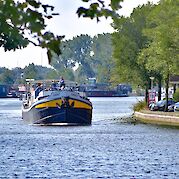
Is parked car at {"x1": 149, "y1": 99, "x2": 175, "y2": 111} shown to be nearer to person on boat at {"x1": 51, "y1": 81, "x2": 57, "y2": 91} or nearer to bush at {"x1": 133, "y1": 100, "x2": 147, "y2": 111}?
bush at {"x1": 133, "y1": 100, "x2": 147, "y2": 111}

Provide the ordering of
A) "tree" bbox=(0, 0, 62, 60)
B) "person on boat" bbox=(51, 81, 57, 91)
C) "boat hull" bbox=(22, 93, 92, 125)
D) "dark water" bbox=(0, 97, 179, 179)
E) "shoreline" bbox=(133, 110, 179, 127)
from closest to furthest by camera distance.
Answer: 1. "tree" bbox=(0, 0, 62, 60)
2. "dark water" bbox=(0, 97, 179, 179)
3. "shoreline" bbox=(133, 110, 179, 127)
4. "boat hull" bbox=(22, 93, 92, 125)
5. "person on boat" bbox=(51, 81, 57, 91)

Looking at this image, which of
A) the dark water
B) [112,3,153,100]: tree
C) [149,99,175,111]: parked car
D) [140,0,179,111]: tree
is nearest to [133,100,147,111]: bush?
[112,3,153,100]: tree

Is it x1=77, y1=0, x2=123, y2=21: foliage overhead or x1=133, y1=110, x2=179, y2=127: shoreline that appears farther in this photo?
x1=133, y1=110, x2=179, y2=127: shoreline

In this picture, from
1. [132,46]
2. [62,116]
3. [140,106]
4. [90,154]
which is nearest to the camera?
[90,154]

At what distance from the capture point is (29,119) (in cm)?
6981

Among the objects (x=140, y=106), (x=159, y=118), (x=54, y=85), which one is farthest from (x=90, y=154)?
(x=140, y=106)

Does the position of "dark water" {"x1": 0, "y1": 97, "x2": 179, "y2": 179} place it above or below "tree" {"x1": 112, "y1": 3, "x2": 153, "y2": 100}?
below

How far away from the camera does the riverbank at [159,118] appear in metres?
61.8

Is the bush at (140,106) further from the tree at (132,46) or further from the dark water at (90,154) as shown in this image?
the dark water at (90,154)

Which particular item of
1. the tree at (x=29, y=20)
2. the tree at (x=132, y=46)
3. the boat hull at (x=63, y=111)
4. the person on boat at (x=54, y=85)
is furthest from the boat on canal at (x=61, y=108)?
the tree at (x=29, y=20)

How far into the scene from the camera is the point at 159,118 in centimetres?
6581

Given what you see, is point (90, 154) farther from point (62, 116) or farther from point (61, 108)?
point (62, 116)

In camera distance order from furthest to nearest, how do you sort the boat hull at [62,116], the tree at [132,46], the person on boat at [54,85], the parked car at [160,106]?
1. the tree at [132,46]
2. the parked car at [160,106]
3. the person on boat at [54,85]
4. the boat hull at [62,116]

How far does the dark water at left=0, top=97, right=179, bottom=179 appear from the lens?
2678 cm
